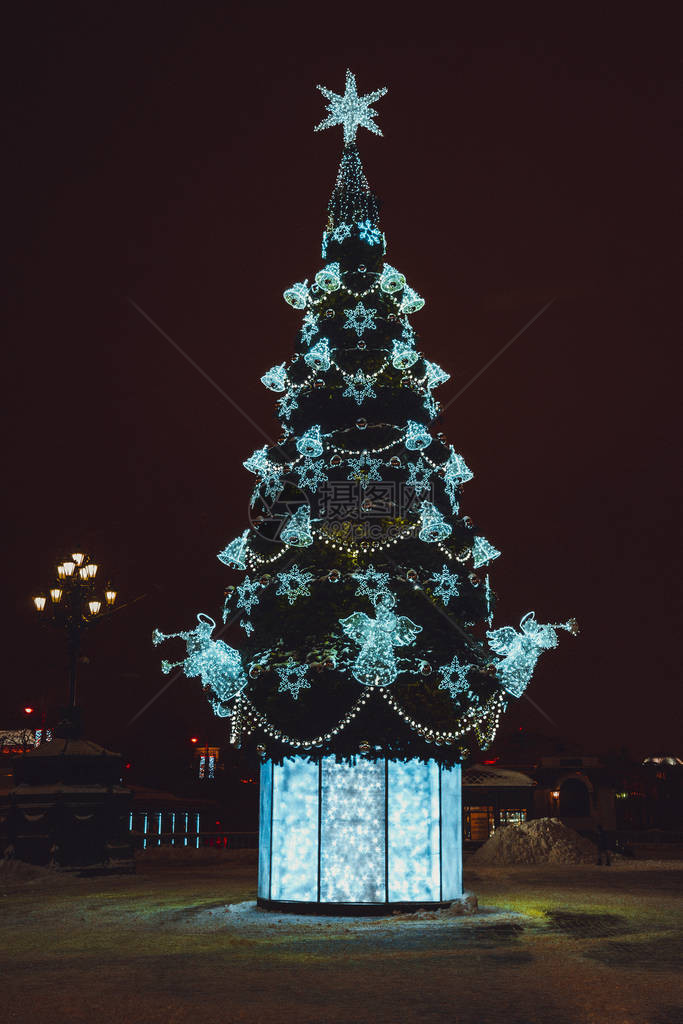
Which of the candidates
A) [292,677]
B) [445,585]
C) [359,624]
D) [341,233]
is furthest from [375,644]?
[341,233]

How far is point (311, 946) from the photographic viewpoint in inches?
442

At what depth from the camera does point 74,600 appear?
70.4ft

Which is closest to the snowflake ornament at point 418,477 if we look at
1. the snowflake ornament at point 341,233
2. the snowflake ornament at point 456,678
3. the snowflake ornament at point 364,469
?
the snowflake ornament at point 364,469

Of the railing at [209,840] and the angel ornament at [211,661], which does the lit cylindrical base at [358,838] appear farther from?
the railing at [209,840]

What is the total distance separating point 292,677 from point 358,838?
259 centimetres

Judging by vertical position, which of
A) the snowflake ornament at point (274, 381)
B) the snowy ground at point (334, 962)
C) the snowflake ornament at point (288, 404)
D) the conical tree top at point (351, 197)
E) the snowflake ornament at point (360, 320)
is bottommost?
the snowy ground at point (334, 962)

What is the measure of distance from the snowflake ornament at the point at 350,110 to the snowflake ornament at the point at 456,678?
10491 mm

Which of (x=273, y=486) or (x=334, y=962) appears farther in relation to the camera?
(x=273, y=486)

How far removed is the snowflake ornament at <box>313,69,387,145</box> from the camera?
62.8 feet

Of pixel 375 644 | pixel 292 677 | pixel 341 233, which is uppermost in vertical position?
pixel 341 233

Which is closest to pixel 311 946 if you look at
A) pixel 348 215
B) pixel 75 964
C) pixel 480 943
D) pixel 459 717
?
pixel 480 943

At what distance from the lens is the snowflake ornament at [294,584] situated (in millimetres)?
15500

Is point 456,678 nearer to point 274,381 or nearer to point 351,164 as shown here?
point 274,381

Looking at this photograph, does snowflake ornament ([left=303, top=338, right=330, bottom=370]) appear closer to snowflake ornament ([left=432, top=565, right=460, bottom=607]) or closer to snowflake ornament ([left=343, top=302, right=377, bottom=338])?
snowflake ornament ([left=343, top=302, right=377, bottom=338])
